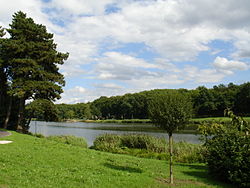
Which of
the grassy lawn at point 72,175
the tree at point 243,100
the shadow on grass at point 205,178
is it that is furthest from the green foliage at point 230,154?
the tree at point 243,100

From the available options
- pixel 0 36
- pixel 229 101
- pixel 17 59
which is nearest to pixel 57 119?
pixel 17 59

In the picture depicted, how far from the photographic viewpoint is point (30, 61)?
28062 millimetres

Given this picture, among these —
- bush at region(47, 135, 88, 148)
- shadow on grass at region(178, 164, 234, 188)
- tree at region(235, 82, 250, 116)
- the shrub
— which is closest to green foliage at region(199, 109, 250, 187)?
shadow on grass at region(178, 164, 234, 188)

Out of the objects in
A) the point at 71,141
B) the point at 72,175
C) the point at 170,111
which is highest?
the point at 170,111

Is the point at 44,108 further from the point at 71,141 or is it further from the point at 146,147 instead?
the point at 146,147

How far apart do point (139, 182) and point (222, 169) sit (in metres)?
3.62

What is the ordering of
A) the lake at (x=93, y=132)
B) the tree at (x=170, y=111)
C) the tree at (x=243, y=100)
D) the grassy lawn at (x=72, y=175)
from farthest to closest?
the tree at (x=243, y=100) → the lake at (x=93, y=132) → the tree at (x=170, y=111) → the grassy lawn at (x=72, y=175)

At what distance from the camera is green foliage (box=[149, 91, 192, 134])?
383 inches

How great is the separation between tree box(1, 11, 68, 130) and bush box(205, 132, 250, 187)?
2133 centimetres

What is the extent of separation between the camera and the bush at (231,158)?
906 cm

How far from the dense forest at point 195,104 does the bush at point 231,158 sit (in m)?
31.2

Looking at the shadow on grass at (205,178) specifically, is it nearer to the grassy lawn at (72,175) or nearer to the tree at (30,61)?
the grassy lawn at (72,175)

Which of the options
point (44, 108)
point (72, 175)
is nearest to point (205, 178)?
point (72, 175)

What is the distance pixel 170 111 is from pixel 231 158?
2852mm
